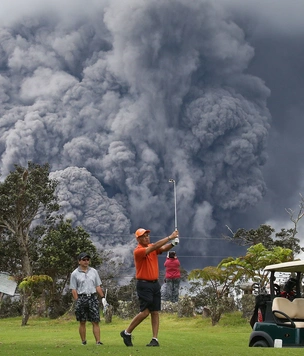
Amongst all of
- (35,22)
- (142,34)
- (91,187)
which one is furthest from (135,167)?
(35,22)

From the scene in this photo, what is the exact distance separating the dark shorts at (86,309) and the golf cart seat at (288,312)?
3116 millimetres

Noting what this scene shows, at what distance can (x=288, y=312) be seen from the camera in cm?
925

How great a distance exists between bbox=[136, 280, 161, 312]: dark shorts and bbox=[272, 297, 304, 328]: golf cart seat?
1838mm

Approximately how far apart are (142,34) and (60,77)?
2141 centimetres

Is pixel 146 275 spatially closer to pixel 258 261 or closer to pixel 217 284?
pixel 258 261

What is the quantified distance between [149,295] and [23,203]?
83.4 ft

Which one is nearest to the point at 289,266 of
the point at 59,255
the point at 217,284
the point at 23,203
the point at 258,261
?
the point at 258,261

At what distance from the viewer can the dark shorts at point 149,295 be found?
9.24 meters

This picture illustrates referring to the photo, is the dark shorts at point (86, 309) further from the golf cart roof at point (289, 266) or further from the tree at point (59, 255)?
the tree at point (59, 255)

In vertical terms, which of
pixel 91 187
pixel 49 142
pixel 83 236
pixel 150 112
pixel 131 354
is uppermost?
pixel 150 112

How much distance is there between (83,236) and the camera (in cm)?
3634

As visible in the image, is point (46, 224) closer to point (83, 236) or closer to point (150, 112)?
point (83, 236)

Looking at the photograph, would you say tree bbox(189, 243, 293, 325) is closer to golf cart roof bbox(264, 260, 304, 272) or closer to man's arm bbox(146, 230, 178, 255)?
golf cart roof bbox(264, 260, 304, 272)

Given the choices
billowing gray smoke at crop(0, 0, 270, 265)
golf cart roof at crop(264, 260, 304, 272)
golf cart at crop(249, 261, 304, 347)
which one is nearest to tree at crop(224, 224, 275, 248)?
golf cart roof at crop(264, 260, 304, 272)
